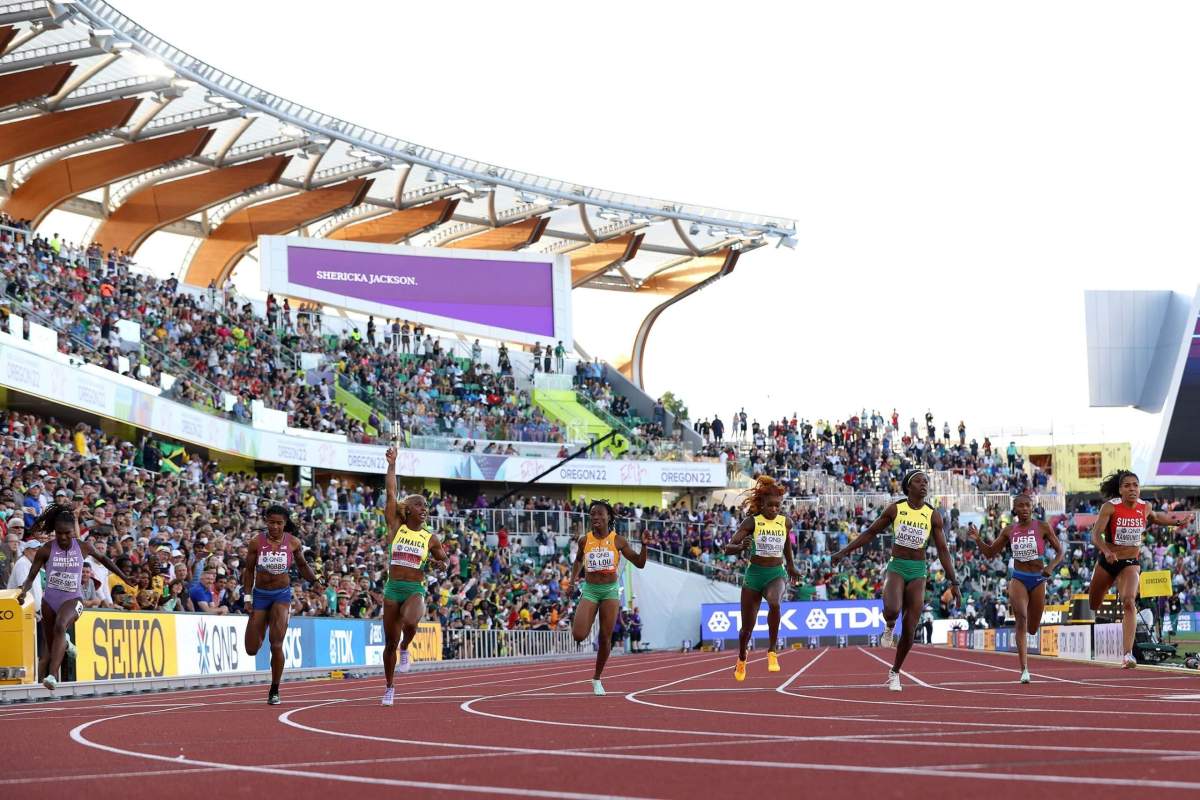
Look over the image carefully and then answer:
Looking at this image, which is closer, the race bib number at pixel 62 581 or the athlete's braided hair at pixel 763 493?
the athlete's braided hair at pixel 763 493

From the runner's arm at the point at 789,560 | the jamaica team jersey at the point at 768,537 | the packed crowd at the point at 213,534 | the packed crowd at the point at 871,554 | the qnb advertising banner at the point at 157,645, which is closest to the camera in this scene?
the runner's arm at the point at 789,560

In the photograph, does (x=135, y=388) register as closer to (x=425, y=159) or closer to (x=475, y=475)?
(x=475, y=475)

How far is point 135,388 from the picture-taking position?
121 ft

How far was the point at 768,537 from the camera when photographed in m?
17.3

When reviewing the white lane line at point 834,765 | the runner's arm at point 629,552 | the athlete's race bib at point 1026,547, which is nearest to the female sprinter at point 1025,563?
the athlete's race bib at point 1026,547

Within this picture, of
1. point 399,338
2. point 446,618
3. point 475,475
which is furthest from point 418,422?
point 446,618

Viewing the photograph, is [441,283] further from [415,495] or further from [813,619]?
[415,495]

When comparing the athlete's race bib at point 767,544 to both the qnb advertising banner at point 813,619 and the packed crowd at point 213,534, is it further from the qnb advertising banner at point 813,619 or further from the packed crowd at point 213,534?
the qnb advertising banner at point 813,619

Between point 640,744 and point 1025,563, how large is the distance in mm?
9585

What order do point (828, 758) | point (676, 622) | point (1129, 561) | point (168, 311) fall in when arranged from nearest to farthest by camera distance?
point (828, 758)
point (1129, 561)
point (168, 311)
point (676, 622)

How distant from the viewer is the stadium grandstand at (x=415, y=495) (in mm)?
12039

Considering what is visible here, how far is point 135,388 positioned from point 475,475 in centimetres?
1727

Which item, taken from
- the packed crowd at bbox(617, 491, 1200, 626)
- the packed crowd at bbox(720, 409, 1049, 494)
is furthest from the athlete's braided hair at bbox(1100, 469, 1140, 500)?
the packed crowd at bbox(720, 409, 1049, 494)

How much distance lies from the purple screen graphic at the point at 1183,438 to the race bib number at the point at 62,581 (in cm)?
5108
